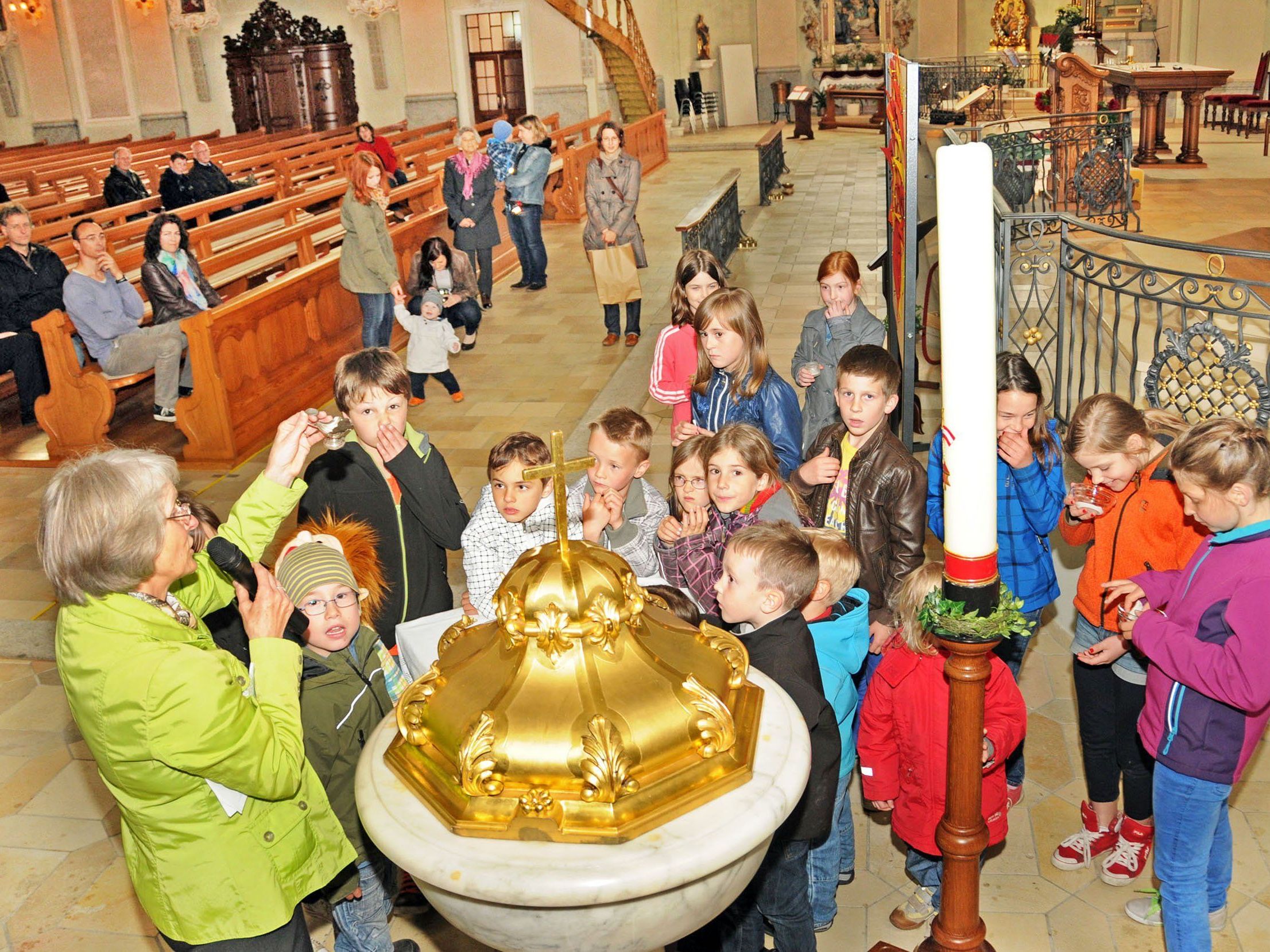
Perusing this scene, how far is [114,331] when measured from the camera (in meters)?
7.15

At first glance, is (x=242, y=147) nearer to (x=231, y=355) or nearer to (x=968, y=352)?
(x=231, y=355)

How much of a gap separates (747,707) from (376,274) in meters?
6.56

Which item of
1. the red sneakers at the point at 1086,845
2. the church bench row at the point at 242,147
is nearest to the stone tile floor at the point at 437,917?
the red sneakers at the point at 1086,845

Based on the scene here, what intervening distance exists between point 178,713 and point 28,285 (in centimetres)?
679

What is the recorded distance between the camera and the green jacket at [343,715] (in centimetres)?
256

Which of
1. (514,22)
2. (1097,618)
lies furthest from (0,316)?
(514,22)

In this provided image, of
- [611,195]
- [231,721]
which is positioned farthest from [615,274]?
[231,721]

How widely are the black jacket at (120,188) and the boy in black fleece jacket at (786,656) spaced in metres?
10.5

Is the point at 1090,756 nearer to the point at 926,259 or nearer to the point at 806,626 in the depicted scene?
the point at 806,626

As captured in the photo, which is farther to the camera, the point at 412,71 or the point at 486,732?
the point at 412,71

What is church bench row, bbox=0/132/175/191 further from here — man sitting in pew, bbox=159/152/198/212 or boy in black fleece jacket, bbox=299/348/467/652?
boy in black fleece jacket, bbox=299/348/467/652

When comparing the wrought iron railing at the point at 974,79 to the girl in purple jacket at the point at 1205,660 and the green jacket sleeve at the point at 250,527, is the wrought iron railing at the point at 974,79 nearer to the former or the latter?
the girl in purple jacket at the point at 1205,660

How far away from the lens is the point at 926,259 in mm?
8734

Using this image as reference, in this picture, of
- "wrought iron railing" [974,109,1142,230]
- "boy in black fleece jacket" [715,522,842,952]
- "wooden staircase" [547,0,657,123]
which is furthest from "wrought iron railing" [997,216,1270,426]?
"wooden staircase" [547,0,657,123]
